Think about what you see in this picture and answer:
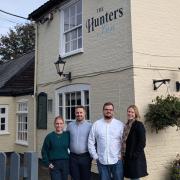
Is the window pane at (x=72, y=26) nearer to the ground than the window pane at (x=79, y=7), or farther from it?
nearer to the ground

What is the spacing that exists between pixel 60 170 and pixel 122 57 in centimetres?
418

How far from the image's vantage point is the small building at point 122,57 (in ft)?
28.3

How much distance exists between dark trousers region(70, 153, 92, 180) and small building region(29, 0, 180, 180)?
301 cm

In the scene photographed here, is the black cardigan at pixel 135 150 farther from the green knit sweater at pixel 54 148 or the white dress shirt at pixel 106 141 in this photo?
the green knit sweater at pixel 54 148

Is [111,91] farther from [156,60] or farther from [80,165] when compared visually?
[80,165]

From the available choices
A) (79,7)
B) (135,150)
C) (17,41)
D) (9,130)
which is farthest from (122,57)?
(17,41)

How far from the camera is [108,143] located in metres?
5.61

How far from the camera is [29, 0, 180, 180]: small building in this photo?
339 inches

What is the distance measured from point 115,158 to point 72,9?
702 centimetres

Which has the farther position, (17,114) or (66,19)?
(17,114)

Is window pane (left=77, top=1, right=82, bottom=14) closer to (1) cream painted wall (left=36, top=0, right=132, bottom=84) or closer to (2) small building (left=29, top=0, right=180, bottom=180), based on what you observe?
(2) small building (left=29, top=0, right=180, bottom=180)

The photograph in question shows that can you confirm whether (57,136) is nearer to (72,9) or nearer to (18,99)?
(72,9)

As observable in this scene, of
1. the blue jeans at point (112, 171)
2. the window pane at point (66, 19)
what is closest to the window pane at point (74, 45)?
the window pane at point (66, 19)

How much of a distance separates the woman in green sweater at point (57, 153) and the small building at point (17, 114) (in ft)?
26.8
